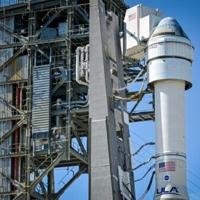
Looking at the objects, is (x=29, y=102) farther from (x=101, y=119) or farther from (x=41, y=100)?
(x=101, y=119)

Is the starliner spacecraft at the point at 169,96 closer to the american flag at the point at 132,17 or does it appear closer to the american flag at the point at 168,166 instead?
the american flag at the point at 168,166

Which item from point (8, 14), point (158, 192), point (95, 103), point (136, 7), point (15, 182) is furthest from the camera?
point (8, 14)

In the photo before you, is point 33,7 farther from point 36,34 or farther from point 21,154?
point 21,154

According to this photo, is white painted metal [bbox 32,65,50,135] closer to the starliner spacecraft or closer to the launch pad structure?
the launch pad structure

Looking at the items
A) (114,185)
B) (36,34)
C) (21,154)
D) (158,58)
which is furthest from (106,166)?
(36,34)

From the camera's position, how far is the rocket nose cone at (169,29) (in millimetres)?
39188

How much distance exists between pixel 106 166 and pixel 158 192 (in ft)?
10.7

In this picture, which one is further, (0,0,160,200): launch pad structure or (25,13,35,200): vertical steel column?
(25,13,35,200): vertical steel column

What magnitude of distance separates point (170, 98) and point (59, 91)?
33.8ft

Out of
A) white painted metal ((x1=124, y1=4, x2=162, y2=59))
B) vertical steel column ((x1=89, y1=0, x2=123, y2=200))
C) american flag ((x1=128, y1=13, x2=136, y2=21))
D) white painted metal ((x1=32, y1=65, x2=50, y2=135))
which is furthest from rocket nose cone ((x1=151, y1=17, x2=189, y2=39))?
white painted metal ((x1=32, y1=65, x2=50, y2=135))

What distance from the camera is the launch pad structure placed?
4112 cm

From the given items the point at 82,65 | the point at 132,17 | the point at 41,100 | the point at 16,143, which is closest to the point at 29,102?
the point at 41,100

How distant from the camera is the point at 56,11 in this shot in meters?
47.8

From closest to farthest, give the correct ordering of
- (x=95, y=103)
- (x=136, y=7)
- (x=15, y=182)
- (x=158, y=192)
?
1. (x=158, y=192)
2. (x=95, y=103)
3. (x=136, y=7)
4. (x=15, y=182)
